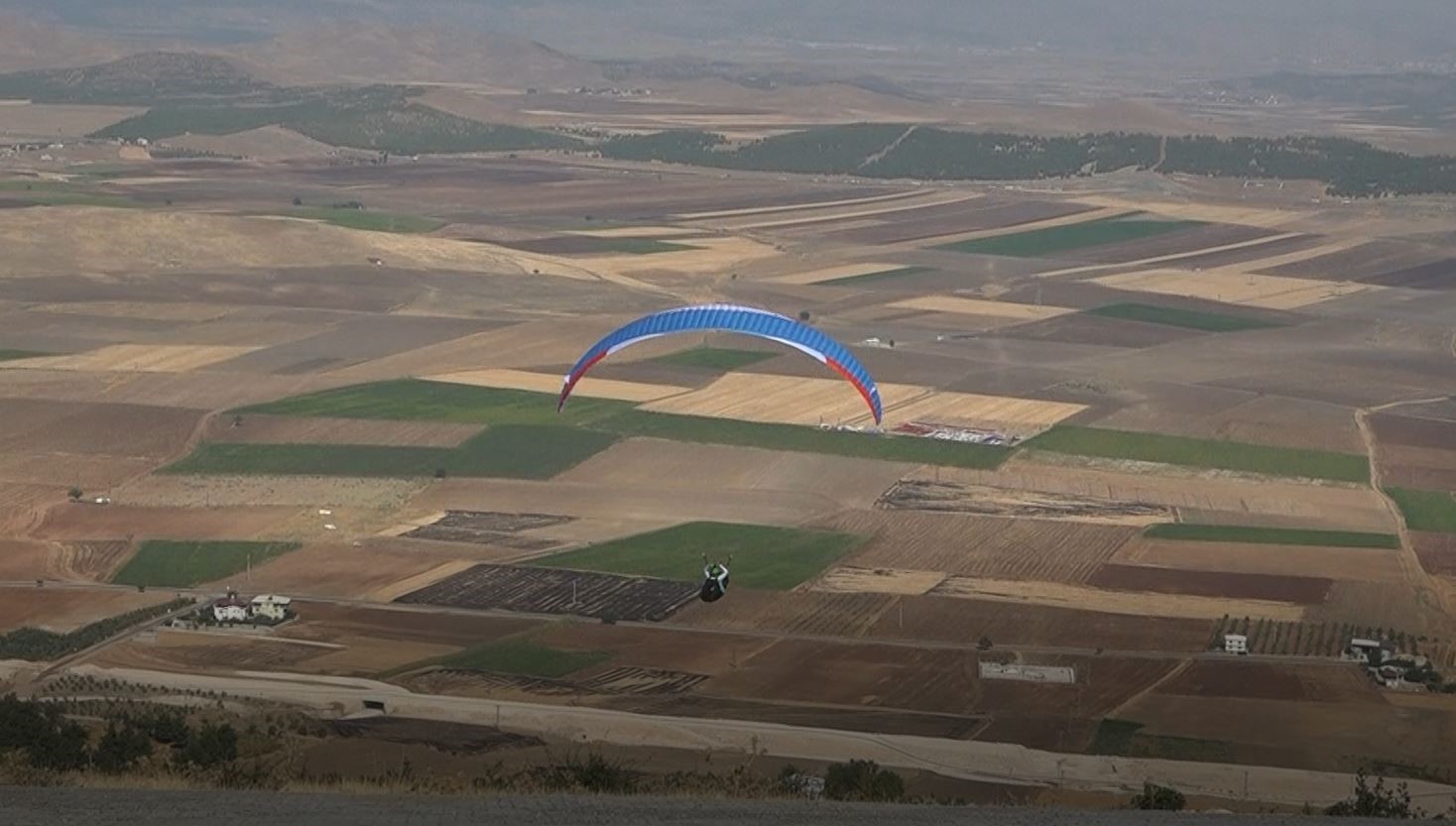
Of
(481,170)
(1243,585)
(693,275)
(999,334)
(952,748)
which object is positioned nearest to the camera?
(952,748)

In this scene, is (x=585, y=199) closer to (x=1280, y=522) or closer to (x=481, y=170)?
(x=481, y=170)

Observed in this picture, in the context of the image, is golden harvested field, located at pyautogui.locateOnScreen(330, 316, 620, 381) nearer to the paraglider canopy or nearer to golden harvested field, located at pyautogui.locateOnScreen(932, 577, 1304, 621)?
golden harvested field, located at pyautogui.locateOnScreen(932, 577, 1304, 621)

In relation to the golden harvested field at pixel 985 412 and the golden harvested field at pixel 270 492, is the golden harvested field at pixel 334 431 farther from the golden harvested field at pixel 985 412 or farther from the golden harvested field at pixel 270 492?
the golden harvested field at pixel 985 412

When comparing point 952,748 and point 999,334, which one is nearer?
point 952,748

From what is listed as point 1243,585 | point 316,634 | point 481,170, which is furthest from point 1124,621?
point 481,170

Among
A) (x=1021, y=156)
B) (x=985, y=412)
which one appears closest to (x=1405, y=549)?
(x=985, y=412)

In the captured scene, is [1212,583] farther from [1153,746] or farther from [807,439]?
[807,439]
